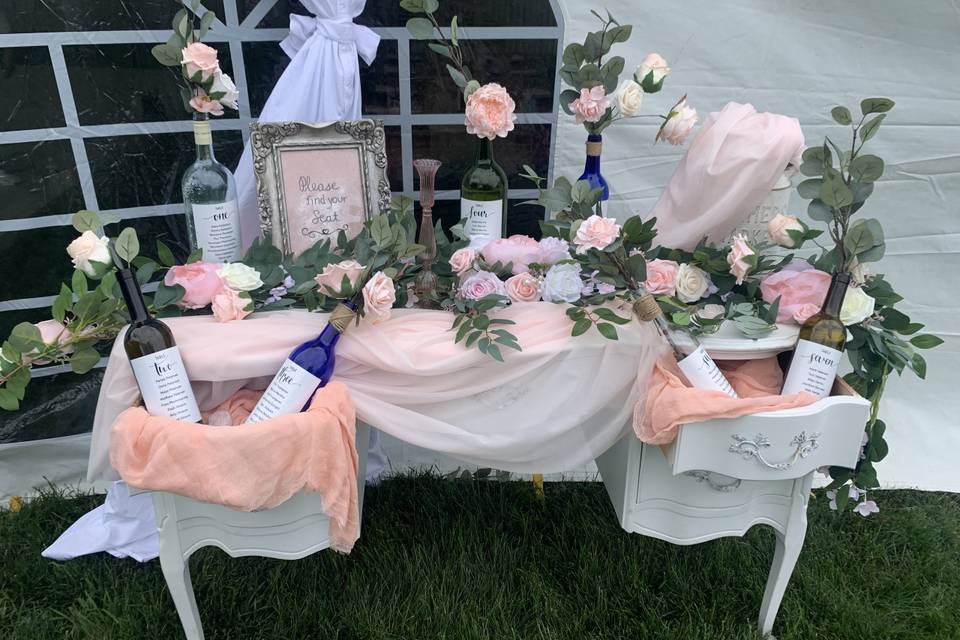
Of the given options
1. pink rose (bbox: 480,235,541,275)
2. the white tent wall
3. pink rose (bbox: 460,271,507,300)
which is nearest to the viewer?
pink rose (bbox: 460,271,507,300)

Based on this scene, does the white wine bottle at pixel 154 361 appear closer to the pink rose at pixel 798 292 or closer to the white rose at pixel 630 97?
the white rose at pixel 630 97

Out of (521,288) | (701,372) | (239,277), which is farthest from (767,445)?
(239,277)

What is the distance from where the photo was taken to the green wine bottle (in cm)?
152

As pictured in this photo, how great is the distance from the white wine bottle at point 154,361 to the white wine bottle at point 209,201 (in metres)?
0.25

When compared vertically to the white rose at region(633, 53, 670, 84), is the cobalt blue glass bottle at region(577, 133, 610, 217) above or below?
below

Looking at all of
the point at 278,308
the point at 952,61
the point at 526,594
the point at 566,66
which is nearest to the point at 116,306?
the point at 278,308

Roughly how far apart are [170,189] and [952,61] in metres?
2.13

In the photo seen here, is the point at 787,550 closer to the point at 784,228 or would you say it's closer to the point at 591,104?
the point at 784,228

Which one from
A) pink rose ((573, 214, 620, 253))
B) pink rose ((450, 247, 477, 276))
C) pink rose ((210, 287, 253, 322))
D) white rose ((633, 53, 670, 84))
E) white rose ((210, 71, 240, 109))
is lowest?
pink rose ((210, 287, 253, 322))

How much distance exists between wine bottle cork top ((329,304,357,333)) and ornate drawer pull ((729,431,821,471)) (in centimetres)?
72

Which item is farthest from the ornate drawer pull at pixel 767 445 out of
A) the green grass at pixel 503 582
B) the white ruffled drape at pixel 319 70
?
the white ruffled drape at pixel 319 70

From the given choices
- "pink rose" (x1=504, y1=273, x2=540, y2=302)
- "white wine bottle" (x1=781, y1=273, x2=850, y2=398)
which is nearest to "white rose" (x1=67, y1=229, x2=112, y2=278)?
"pink rose" (x1=504, y1=273, x2=540, y2=302)

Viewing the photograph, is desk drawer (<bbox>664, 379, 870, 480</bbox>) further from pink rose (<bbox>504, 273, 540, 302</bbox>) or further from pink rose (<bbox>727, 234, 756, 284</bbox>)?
pink rose (<bbox>504, 273, 540, 302</bbox>)

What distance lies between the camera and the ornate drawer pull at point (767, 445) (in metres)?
1.23
